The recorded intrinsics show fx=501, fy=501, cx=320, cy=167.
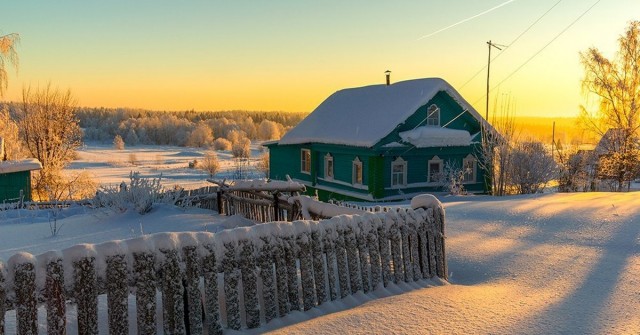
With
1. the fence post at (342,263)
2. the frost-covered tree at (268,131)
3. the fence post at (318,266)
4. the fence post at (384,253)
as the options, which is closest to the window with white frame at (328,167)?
the fence post at (384,253)

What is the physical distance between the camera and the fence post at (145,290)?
12.8 ft

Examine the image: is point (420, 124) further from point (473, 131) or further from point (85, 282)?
point (85, 282)

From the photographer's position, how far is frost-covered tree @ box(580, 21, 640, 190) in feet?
97.0

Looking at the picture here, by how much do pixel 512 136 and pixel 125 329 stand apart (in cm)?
2194

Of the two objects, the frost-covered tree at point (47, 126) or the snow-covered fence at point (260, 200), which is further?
the frost-covered tree at point (47, 126)

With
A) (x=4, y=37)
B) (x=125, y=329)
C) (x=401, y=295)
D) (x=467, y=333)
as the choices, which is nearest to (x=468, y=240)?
(x=401, y=295)

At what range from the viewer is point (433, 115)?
23562 millimetres

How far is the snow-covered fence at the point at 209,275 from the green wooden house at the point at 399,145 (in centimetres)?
1618

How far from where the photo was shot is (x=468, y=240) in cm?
798

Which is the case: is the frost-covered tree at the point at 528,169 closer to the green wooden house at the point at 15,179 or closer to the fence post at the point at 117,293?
the green wooden house at the point at 15,179

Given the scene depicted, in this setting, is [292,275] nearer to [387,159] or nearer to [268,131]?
[387,159]

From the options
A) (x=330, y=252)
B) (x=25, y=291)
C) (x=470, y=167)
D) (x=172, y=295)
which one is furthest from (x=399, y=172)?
(x=25, y=291)

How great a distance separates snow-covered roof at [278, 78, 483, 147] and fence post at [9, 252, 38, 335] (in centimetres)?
1848

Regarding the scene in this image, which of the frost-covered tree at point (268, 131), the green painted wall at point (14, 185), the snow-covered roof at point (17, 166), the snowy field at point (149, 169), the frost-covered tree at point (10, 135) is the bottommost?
the snowy field at point (149, 169)
